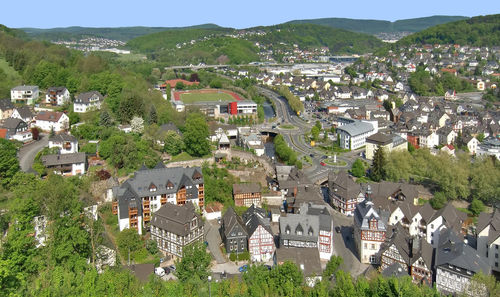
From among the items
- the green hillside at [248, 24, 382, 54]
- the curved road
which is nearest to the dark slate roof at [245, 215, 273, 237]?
the curved road

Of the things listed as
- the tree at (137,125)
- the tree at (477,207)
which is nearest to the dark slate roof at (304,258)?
the tree at (477,207)

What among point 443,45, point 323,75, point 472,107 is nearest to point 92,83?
point 472,107

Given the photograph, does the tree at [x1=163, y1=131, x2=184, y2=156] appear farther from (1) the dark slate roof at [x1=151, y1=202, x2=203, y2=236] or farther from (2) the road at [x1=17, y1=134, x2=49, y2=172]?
(1) the dark slate roof at [x1=151, y1=202, x2=203, y2=236]

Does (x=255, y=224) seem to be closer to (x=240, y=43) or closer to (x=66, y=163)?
(x=66, y=163)

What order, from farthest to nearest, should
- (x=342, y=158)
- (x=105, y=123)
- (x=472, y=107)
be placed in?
(x=472, y=107) < (x=342, y=158) < (x=105, y=123)

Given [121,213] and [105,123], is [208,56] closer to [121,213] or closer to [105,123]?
[105,123]

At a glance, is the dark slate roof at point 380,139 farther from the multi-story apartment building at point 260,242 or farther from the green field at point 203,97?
the green field at point 203,97
